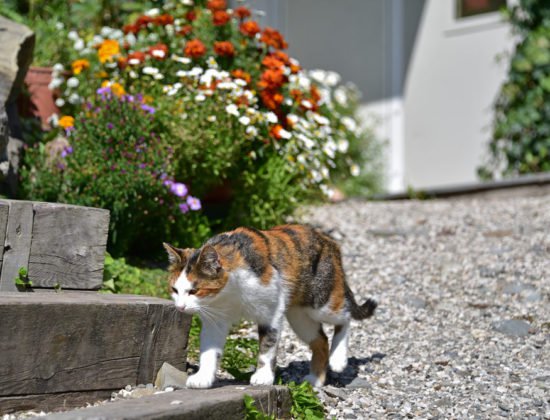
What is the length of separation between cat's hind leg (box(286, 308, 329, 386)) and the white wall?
639cm

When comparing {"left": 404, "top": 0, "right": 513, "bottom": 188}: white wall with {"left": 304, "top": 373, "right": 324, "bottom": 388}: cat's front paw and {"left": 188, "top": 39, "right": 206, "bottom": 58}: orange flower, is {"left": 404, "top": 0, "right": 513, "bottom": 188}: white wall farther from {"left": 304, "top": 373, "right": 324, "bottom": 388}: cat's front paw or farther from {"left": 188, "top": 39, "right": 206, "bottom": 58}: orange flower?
{"left": 304, "top": 373, "right": 324, "bottom": 388}: cat's front paw

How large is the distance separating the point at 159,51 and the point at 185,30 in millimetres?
403

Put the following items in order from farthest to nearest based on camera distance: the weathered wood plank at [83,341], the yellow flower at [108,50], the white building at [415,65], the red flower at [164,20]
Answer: the white building at [415,65]
the red flower at [164,20]
the yellow flower at [108,50]
the weathered wood plank at [83,341]

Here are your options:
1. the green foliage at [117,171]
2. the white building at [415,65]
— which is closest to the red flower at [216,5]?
the green foliage at [117,171]

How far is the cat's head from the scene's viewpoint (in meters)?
3.31

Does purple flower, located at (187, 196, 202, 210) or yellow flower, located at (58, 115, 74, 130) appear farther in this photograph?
yellow flower, located at (58, 115, 74, 130)

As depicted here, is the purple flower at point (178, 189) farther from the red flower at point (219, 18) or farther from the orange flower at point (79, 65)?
the red flower at point (219, 18)

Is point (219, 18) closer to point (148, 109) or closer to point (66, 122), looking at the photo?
point (148, 109)

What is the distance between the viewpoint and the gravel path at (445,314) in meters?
3.80

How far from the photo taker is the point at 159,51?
5.87 m

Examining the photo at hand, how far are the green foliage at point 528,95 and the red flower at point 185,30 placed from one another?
14.4ft

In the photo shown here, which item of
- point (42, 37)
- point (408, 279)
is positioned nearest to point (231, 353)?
point (408, 279)

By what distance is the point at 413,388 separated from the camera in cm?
393

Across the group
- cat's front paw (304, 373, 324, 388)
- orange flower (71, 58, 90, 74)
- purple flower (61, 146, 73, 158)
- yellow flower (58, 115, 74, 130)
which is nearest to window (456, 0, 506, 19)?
orange flower (71, 58, 90, 74)
